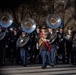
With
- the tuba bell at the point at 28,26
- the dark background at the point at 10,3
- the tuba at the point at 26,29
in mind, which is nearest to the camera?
the dark background at the point at 10,3

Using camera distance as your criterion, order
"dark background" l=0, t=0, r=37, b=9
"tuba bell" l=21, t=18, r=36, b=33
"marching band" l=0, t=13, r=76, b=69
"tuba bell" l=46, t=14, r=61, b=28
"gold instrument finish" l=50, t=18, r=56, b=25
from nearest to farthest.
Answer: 1. "dark background" l=0, t=0, r=37, b=9
2. "marching band" l=0, t=13, r=76, b=69
3. "tuba bell" l=21, t=18, r=36, b=33
4. "tuba bell" l=46, t=14, r=61, b=28
5. "gold instrument finish" l=50, t=18, r=56, b=25

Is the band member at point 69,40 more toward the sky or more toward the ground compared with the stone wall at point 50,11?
more toward the ground

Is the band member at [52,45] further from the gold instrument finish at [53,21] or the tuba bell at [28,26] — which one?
the gold instrument finish at [53,21]

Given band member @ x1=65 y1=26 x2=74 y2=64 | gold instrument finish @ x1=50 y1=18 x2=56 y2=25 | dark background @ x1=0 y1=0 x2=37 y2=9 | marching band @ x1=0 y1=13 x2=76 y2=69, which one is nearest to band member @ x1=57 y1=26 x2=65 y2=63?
marching band @ x1=0 y1=13 x2=76 y2=69

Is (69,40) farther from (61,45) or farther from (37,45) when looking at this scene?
(37,45)

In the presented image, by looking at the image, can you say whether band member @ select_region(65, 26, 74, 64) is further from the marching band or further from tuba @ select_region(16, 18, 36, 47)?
tuba @ select_region(16, 18, 36, 47)

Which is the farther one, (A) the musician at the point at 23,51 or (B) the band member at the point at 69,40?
(B) the band member at the point at 69,40

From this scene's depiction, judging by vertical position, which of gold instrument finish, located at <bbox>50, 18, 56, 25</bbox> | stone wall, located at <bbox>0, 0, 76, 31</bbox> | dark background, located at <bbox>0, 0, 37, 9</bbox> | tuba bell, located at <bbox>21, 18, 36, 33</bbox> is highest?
stone wall, located at <bbox>0, 0, 76, 31</bbox>

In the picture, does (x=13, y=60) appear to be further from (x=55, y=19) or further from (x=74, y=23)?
(x=74, y=23)

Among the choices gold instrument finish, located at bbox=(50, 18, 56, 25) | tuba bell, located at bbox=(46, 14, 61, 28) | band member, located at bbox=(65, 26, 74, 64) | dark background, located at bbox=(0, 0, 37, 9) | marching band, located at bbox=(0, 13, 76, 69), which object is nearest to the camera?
dark background, located at bbox=(0, 0, 37, 9)

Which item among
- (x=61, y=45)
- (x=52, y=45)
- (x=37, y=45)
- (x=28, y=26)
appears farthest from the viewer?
(x=28, y=26)

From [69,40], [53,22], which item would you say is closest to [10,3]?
[69,40]

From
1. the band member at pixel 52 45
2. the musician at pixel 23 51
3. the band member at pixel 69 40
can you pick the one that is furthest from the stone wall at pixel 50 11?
the band member at pixel 52 45

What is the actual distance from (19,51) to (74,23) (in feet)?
21.7
